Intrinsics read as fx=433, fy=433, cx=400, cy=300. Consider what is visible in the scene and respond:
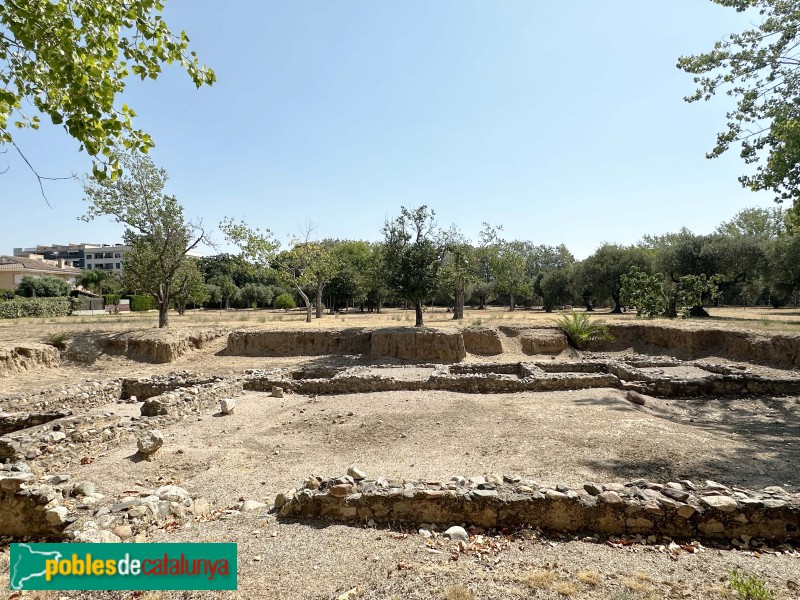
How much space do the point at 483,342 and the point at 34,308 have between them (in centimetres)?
3940

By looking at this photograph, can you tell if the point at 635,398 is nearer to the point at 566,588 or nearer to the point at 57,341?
the point at 566,588

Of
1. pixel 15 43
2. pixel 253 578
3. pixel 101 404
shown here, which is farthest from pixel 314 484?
pixel 101 404

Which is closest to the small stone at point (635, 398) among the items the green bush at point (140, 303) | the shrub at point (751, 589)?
the shrub at point (751, 589)

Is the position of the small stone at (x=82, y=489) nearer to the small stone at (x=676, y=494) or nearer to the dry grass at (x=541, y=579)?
the dry grass at (x=541, y=579)

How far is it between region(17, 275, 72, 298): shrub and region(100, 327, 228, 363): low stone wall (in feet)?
120

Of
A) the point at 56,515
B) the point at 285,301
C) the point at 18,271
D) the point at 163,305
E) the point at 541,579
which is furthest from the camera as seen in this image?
the point at 285,301

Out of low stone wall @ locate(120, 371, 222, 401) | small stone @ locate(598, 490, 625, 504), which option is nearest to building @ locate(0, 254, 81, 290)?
low stone wall @ locate(120, 371, 222, 401)

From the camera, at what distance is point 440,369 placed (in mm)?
15938

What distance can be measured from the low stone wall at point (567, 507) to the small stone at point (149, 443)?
366cm

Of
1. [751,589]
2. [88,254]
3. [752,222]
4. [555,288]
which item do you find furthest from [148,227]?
[88,254]

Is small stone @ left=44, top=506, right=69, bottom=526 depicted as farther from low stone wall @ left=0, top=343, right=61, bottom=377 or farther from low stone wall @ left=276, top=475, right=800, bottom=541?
low stone wall @ left=0, top=343, right=61, bottom=377

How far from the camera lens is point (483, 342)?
72.5 ft

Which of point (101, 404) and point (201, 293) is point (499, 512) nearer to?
point (101, 404)

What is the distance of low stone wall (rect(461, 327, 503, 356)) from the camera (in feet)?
72.0
